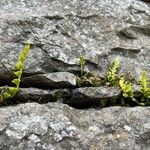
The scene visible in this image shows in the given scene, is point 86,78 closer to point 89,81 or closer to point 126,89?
point 89,81

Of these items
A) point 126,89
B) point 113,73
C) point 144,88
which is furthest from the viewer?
point 113,73

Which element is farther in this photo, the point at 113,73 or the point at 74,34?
the point at 74,34

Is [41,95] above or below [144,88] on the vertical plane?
below

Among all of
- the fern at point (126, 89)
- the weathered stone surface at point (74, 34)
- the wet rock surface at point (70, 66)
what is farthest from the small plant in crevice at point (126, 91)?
the weathered stone surface at point (74, 34)

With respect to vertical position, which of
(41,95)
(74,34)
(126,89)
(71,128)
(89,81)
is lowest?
(71,128)

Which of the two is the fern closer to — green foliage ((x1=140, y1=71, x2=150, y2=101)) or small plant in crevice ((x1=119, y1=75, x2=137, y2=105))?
small plant in crevice ((x1=119, y1=75, x2=137, y2=105))

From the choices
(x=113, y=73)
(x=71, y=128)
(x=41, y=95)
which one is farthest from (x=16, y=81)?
(x=113, y=73)

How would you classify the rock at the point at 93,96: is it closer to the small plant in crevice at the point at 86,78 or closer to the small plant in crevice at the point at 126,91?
the small plant in crevice at the point at 126,91
